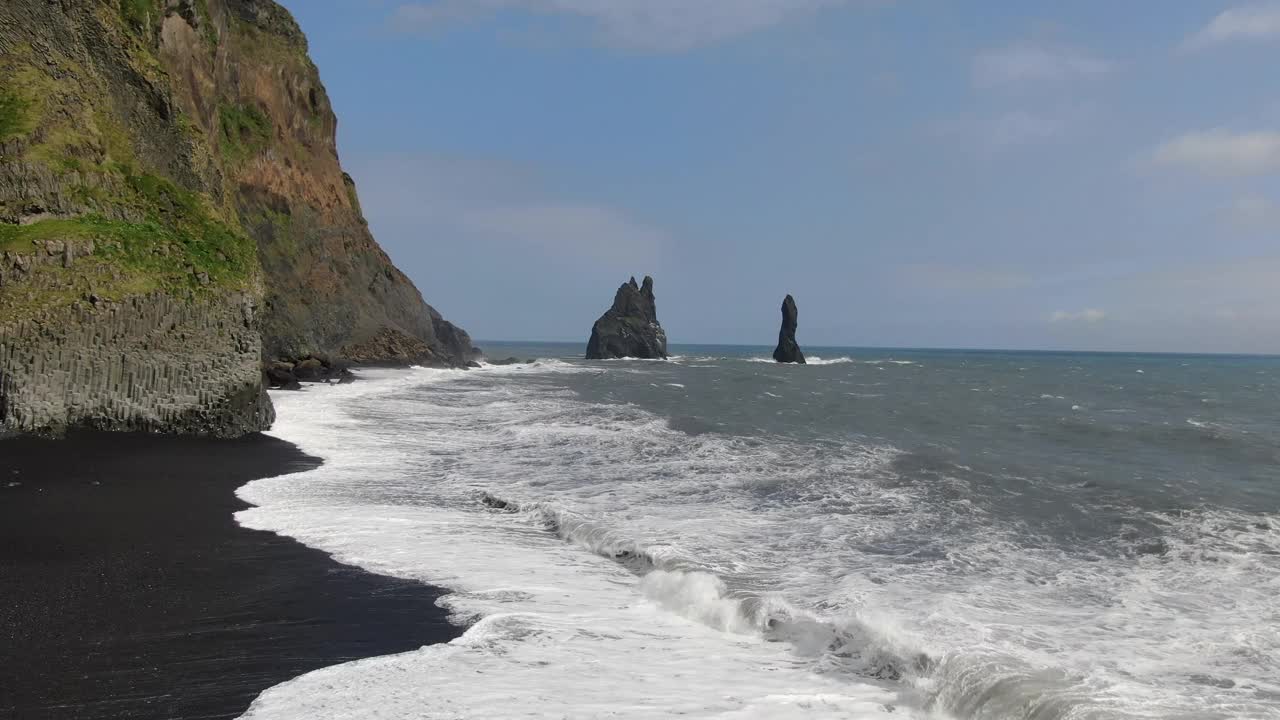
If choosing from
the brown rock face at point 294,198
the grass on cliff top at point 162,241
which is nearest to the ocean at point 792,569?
the grass on cliff top at point 162,241

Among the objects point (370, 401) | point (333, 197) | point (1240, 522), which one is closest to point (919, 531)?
point (1240, 522)

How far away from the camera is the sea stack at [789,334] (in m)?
116

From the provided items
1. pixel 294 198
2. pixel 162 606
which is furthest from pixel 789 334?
pixel 162 606

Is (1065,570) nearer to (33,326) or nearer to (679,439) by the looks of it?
(679,439)

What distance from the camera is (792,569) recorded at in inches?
416

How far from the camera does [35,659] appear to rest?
651 cm

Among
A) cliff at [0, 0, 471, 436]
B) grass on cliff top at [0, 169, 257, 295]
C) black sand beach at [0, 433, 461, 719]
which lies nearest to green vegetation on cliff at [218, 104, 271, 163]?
cliff at [0, 0, 471, 436]

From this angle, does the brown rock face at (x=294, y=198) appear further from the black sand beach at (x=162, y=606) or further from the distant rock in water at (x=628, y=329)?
the distant rock in water at (x=628, y=329)

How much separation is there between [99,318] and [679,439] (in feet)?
46.1

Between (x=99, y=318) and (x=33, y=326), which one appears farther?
(x=99, y=318)

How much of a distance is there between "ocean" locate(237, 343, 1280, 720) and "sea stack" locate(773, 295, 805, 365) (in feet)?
299

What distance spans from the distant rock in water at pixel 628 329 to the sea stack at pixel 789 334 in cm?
1722

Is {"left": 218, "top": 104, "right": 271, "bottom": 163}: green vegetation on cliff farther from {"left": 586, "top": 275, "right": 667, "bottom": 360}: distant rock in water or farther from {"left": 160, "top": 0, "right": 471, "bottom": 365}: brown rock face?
{"left": 586, "top": 275, "right": 667, "bottom": 360}: distant rock in water

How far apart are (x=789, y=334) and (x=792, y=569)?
10736 centimetres
